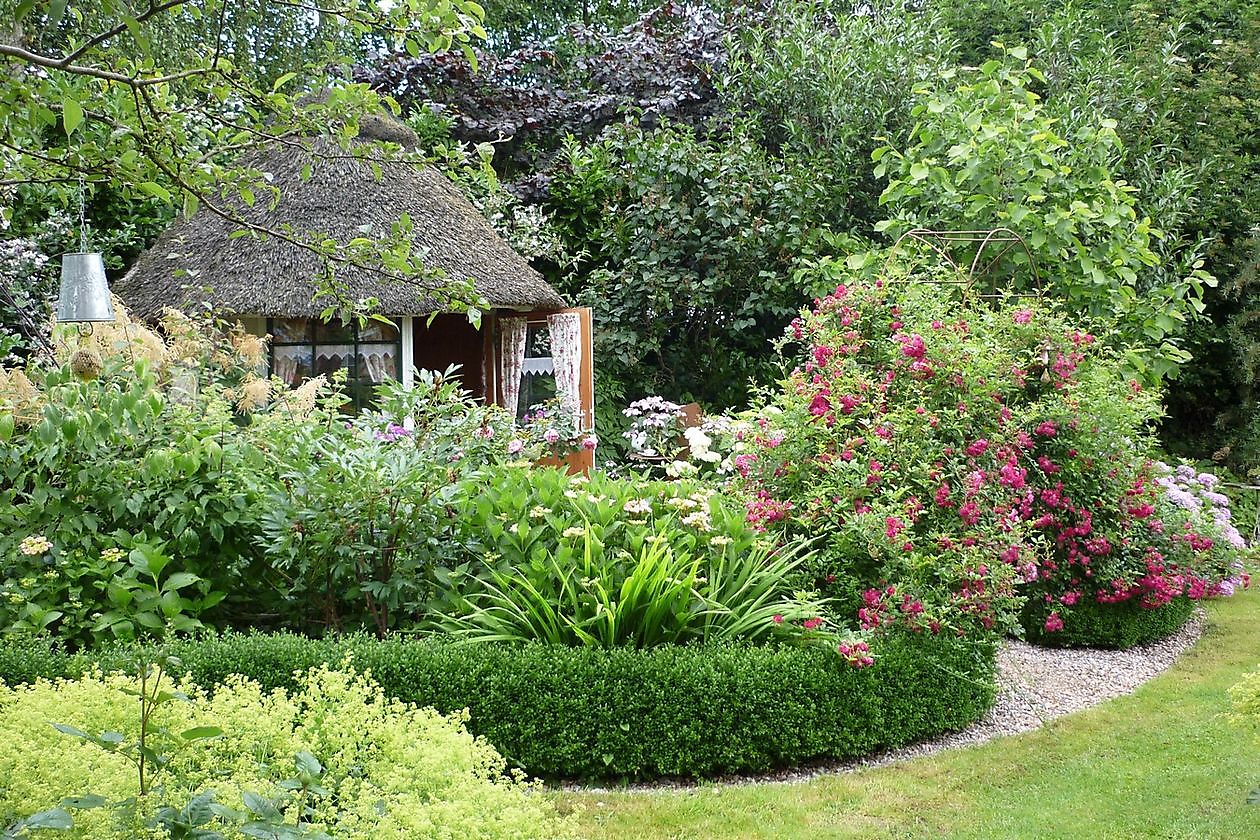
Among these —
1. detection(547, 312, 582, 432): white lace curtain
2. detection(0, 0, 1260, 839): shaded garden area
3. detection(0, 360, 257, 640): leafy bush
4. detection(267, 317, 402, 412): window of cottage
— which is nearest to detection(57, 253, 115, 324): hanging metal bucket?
detection(0, 0, 1260, 839): shaded garden area

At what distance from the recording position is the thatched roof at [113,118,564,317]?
934cm

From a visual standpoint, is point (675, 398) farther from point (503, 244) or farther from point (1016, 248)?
point (1016, 248)

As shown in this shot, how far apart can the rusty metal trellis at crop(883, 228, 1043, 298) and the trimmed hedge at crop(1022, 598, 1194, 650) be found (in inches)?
73.0

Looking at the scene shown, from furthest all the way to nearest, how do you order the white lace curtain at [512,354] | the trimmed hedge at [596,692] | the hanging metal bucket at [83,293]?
the white lace curtain at [512,354] → the hanging metal bucket at [83,293] → the trimmed hedge at [596,692]

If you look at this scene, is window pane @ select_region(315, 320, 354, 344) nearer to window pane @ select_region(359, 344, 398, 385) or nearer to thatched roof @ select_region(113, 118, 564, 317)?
window pane @ select_region(359, 344, 398, 385)

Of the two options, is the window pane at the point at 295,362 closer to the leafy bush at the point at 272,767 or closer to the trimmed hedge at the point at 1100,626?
the trimmed hedge at the point at 1100,626

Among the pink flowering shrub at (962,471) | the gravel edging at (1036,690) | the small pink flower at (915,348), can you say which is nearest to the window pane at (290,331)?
the pink flowering shrub at (962,471)

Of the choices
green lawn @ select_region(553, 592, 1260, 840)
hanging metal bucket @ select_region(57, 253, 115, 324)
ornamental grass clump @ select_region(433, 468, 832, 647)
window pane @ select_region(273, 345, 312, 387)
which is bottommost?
green lawn @ select_region(553, 592, 1260, 840)

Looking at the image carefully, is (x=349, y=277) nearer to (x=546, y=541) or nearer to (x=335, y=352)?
(x=335, y=352)

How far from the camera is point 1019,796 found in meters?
3.89

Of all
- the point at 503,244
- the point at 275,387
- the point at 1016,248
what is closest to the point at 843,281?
the point at 1016,248

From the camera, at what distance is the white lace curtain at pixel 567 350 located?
402 inches

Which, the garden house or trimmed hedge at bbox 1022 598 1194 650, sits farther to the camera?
the garden house

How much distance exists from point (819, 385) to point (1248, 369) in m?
6.56
